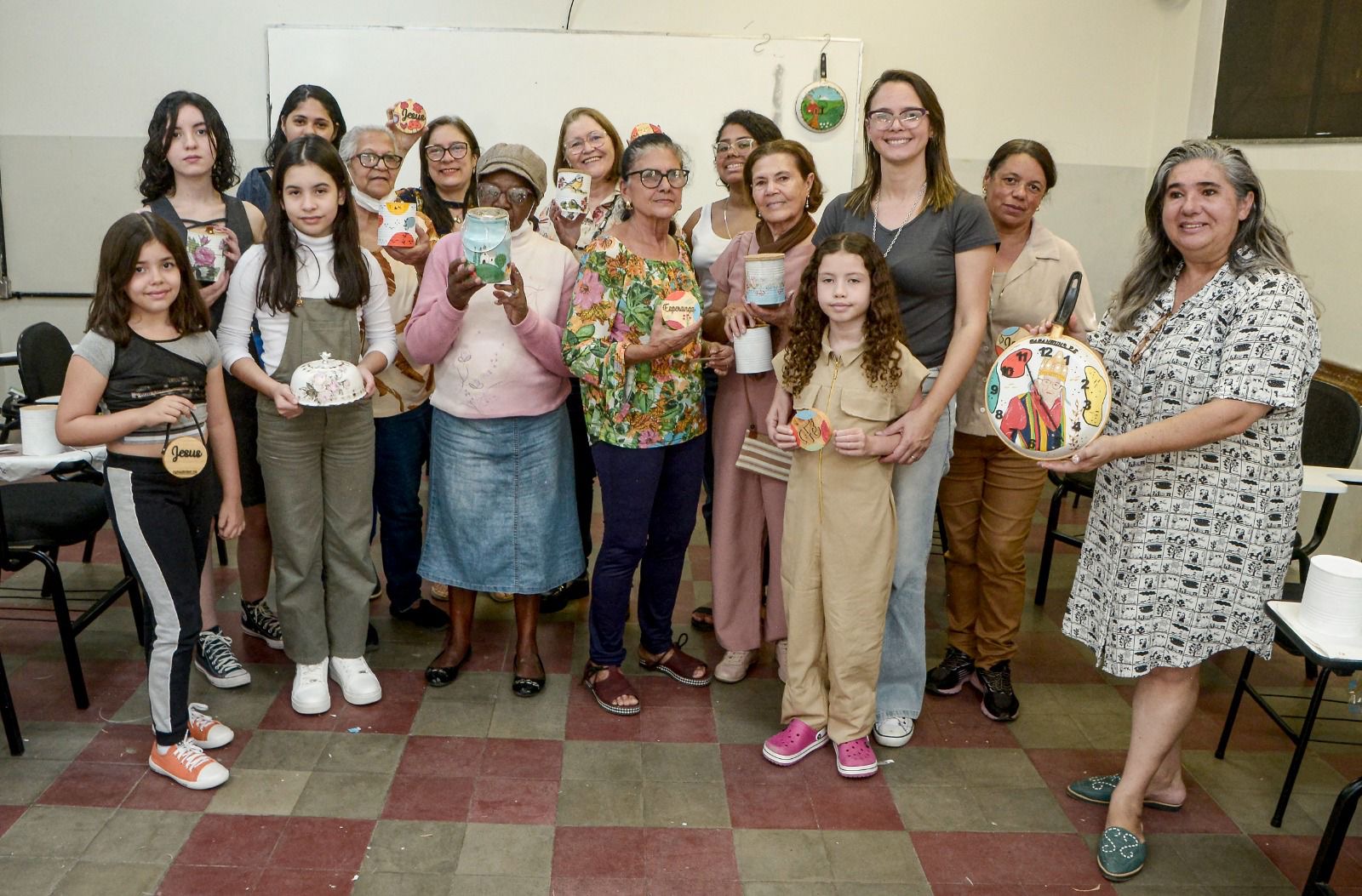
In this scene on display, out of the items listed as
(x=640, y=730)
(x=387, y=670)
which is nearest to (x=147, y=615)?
(x=387, y=670)

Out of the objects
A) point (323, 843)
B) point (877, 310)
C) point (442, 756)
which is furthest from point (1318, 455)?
point (323, 843)

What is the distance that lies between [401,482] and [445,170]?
95cm

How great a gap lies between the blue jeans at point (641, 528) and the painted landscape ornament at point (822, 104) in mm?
3115

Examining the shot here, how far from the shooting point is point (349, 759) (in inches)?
101

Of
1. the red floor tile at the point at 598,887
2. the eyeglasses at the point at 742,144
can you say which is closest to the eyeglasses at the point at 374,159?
the eyeglasses at the point at 742,144

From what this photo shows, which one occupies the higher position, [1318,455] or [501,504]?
[1318,455]

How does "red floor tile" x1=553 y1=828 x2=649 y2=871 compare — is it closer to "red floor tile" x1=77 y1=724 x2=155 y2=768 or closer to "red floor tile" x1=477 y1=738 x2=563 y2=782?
"red floor tile" x1=477 y1=738 x2=563 y2=782

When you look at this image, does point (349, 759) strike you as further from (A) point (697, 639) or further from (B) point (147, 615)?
(A) point (697, 639)

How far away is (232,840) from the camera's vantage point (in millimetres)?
2234

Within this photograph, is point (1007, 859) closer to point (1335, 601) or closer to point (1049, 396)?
point (1335, 601)

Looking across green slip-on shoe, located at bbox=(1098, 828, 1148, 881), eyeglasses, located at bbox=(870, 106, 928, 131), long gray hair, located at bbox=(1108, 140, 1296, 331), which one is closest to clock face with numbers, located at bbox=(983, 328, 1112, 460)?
long gray hair, located at bbox=(1108, 140, 1296, 331)

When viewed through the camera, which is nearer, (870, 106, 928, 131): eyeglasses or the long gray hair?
the long gray hair

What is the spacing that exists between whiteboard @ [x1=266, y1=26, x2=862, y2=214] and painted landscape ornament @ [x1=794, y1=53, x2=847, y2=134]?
3 centimetres

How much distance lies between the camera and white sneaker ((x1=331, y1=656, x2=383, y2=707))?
2.84 metres
